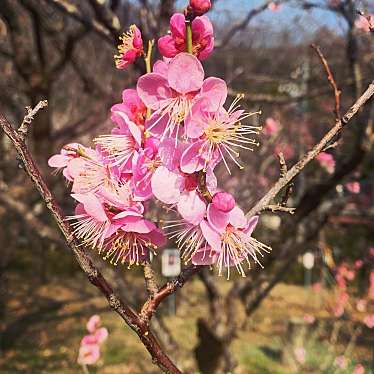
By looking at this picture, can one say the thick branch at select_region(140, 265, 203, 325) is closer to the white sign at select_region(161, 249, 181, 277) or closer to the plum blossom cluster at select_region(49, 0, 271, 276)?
the plum blossom cluster at select_region(49, 0, 271, 276)

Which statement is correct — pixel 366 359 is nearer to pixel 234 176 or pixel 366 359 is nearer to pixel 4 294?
pixel 234 176

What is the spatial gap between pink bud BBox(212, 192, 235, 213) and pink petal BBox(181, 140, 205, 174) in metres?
0.05

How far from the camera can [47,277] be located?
28.8 feet

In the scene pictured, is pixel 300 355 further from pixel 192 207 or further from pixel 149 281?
pixel 192 207

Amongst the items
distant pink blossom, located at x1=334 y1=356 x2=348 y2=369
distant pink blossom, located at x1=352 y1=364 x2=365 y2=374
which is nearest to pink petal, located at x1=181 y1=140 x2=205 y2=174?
distant pink blossom, located at x1=352 y1=364 x2=365 y2=374

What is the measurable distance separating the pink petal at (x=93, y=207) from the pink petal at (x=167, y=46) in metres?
0.24

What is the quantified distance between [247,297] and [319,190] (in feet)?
2.60

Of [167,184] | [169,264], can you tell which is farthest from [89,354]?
[167,184]

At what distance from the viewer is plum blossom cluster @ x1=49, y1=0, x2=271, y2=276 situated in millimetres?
725

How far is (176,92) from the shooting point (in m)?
0.73

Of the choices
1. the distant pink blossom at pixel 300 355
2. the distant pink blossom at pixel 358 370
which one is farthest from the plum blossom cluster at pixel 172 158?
the distant pink blossom at pixel 300 355

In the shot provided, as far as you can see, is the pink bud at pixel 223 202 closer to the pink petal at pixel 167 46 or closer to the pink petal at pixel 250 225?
the pink petal at pixel 250 225

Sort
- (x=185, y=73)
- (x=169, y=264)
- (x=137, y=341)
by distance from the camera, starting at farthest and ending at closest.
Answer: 1. (x=137, y=341)
2. (x=169, y=264)
3. (x=185, y=73)

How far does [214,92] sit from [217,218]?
18cm
